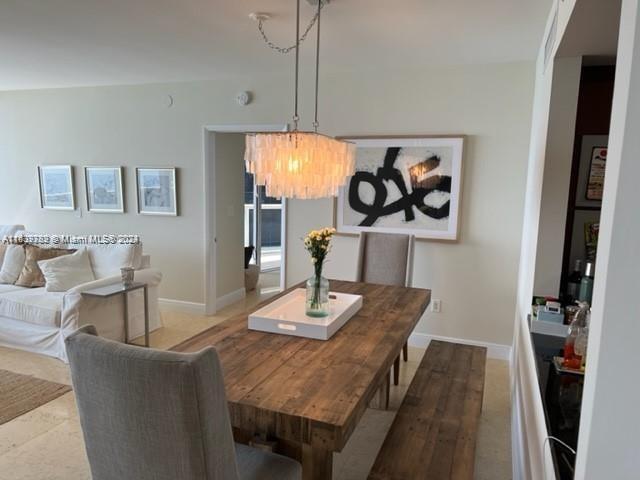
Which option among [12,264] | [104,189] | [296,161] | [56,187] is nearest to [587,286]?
[296,161]

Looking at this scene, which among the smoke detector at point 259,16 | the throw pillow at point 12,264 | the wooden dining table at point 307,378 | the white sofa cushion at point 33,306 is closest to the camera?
the wooden dining table at point 307,378

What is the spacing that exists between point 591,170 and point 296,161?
162 centimetres

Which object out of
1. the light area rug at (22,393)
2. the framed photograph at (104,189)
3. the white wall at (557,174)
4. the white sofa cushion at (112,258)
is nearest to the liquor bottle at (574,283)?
the white wall at (557,174)

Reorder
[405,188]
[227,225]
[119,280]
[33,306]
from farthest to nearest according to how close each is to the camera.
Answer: [227,225], [405,188], [119,280], [33,306]

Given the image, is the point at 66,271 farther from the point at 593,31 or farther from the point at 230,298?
the point at 593,31

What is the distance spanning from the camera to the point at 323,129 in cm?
420

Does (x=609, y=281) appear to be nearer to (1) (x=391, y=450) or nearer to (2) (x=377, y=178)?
(1) (x=391, y=450)

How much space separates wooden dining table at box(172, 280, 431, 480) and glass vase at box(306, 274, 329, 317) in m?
0.16

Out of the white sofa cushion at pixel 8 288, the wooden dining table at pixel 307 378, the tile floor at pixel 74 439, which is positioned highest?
the wooden dining table at pixel 307 378

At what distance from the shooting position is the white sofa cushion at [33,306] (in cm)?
364

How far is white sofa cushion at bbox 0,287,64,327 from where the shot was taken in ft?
11.9

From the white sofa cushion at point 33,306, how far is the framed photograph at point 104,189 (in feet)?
4.87

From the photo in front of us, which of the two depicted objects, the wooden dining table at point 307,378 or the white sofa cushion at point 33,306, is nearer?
the wooden dining table at point 307,378

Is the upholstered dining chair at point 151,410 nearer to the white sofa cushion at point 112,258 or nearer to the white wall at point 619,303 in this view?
the white wall at point 619,303
